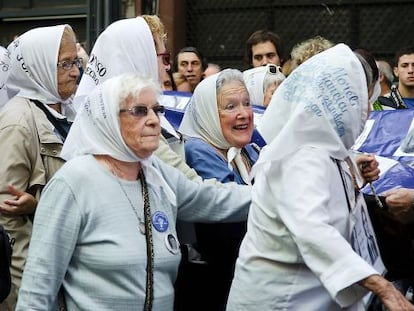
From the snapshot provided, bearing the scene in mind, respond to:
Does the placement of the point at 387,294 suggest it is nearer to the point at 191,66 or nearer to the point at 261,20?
the point at 191,66

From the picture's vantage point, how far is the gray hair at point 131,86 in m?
4.12

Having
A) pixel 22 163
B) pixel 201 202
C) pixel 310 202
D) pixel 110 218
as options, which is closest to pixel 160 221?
pixel 110 218

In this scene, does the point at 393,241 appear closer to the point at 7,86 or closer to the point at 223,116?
the point at 223,116

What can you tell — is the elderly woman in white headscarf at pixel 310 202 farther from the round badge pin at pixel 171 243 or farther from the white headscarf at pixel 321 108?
the round badge pin at pixel 171 243

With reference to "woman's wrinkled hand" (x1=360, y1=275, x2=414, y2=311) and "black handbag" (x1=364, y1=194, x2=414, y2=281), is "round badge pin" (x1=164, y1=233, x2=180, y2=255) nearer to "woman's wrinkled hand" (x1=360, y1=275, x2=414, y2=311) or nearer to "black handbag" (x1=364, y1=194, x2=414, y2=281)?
"woman's wrinkled hand" (x1=360, y1=275, x2=414, y2=311)

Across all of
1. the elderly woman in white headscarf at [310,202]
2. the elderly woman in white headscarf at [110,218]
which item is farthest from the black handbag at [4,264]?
the elderly woman in white headscarf at [310,202]

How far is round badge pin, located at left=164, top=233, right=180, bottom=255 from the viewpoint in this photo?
409 centimetres

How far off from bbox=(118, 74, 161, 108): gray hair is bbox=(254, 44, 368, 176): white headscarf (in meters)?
0.55

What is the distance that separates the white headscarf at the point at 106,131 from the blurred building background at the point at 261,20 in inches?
245

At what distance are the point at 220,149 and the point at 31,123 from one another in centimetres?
93

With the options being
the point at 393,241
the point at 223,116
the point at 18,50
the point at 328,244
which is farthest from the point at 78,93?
the point at 328,244

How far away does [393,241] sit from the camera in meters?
4.64

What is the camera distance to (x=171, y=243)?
4121 mm

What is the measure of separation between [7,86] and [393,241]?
7.34 feet
